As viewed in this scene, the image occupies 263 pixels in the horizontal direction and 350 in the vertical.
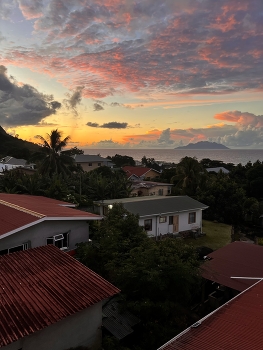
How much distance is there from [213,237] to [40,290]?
2358 cm

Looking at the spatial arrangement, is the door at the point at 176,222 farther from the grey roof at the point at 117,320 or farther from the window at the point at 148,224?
the grey roof at the point at 117,320

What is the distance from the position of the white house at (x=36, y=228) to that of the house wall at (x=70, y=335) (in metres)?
5.95

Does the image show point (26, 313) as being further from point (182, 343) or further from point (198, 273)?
point (198, 273)

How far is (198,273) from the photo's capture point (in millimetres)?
14359

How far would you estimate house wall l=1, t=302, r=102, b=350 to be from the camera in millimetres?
8828

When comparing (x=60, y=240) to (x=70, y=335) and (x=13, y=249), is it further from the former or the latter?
(x=70, y=335)

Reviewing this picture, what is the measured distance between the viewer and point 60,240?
16.9m

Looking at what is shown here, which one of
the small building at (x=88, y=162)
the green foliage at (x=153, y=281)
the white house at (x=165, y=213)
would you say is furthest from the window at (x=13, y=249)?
the small building at (x=88, y=162)

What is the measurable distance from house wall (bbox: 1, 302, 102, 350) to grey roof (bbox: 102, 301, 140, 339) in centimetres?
149

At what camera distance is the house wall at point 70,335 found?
8828 mm

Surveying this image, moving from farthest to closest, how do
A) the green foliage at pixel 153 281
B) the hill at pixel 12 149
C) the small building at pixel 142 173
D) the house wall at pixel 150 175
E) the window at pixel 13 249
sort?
the hill at pixel 12 149, the house wall at pixel 150 175, the small building at pixel 142 173, the window at pixel 13 249, the green foliage at pixel 153 281

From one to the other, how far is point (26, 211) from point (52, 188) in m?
13.2

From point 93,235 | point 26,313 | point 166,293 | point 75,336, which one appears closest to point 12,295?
point 26,313

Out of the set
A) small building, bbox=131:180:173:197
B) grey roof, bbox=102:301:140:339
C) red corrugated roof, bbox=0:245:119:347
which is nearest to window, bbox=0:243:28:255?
red corrugated roof, bbox=0:245:119:347
